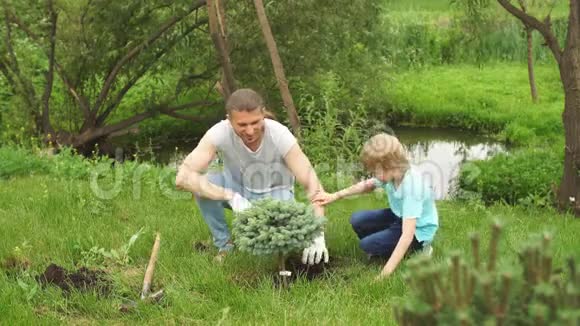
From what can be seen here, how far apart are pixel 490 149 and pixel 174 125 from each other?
20.9 feet

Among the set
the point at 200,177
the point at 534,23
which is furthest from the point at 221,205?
the point at 534,23

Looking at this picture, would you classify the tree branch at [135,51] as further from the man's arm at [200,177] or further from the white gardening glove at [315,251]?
the white gardening glove at [315,251]

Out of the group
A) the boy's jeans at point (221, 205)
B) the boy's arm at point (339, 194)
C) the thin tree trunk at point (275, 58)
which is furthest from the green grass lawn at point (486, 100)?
the boy's jeans at point (221, 205)

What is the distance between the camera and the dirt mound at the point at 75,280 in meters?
4.11

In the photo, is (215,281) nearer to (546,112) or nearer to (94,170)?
(94,170)

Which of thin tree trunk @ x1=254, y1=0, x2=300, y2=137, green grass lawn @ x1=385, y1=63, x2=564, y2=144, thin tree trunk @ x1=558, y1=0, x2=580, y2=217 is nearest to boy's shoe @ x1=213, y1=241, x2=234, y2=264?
Answer: thin tree trunk @ x1=254, y1=0, x2=300, y2=137

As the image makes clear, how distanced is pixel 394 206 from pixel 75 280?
2043 millimetres

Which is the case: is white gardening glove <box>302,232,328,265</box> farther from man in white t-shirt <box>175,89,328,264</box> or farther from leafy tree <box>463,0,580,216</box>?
leafy tree <box>463,0,580,216</box>

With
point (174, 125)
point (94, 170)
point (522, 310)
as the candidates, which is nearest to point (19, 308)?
point (522, 310)

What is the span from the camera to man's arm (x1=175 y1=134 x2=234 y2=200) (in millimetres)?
4605

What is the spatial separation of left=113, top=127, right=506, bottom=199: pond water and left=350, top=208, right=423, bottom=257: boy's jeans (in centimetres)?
601

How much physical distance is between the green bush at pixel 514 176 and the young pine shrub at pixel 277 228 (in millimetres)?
4985

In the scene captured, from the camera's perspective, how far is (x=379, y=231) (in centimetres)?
484

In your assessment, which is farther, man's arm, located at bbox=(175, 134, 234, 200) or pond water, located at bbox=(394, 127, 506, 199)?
pond water, located at bbox=(394, 127, 506, 199)
